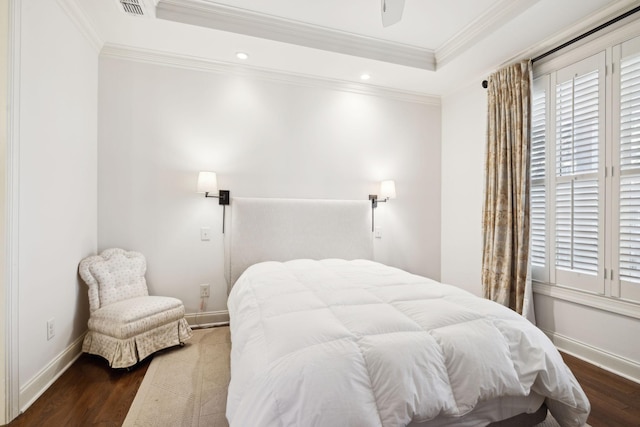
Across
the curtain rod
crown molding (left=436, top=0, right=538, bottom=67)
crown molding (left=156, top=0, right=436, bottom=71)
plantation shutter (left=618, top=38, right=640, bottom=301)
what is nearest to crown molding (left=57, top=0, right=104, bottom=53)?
crown molding (left=156, top=0, right=436, bottom=71)

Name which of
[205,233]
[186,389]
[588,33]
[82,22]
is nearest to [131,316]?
[186,389]

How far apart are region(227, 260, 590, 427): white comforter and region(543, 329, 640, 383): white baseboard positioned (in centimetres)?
122

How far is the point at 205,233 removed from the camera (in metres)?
3.07

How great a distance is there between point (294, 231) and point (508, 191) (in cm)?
215

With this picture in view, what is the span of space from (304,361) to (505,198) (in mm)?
2712

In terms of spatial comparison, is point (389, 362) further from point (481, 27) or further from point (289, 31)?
point (481, 27)

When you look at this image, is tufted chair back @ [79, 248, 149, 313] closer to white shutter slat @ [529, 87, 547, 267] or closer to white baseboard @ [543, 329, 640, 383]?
white shutter slat @ [529, 87, 547, 267]

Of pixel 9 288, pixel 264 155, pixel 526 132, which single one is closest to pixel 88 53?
pixel 264 155

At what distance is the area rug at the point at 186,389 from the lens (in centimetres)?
169

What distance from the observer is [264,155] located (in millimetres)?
3275

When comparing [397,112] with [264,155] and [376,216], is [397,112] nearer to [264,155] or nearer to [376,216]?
[376,216]

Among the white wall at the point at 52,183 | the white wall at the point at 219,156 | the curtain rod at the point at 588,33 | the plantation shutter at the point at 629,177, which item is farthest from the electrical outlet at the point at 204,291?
the curtain rod at the point at 588,33

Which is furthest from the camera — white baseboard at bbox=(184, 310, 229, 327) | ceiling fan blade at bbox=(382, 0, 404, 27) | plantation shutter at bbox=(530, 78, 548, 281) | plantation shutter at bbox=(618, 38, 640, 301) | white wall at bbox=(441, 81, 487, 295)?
white wall at bbox=(441, 81, 487, 295)

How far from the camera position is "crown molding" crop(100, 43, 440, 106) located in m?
2.85
